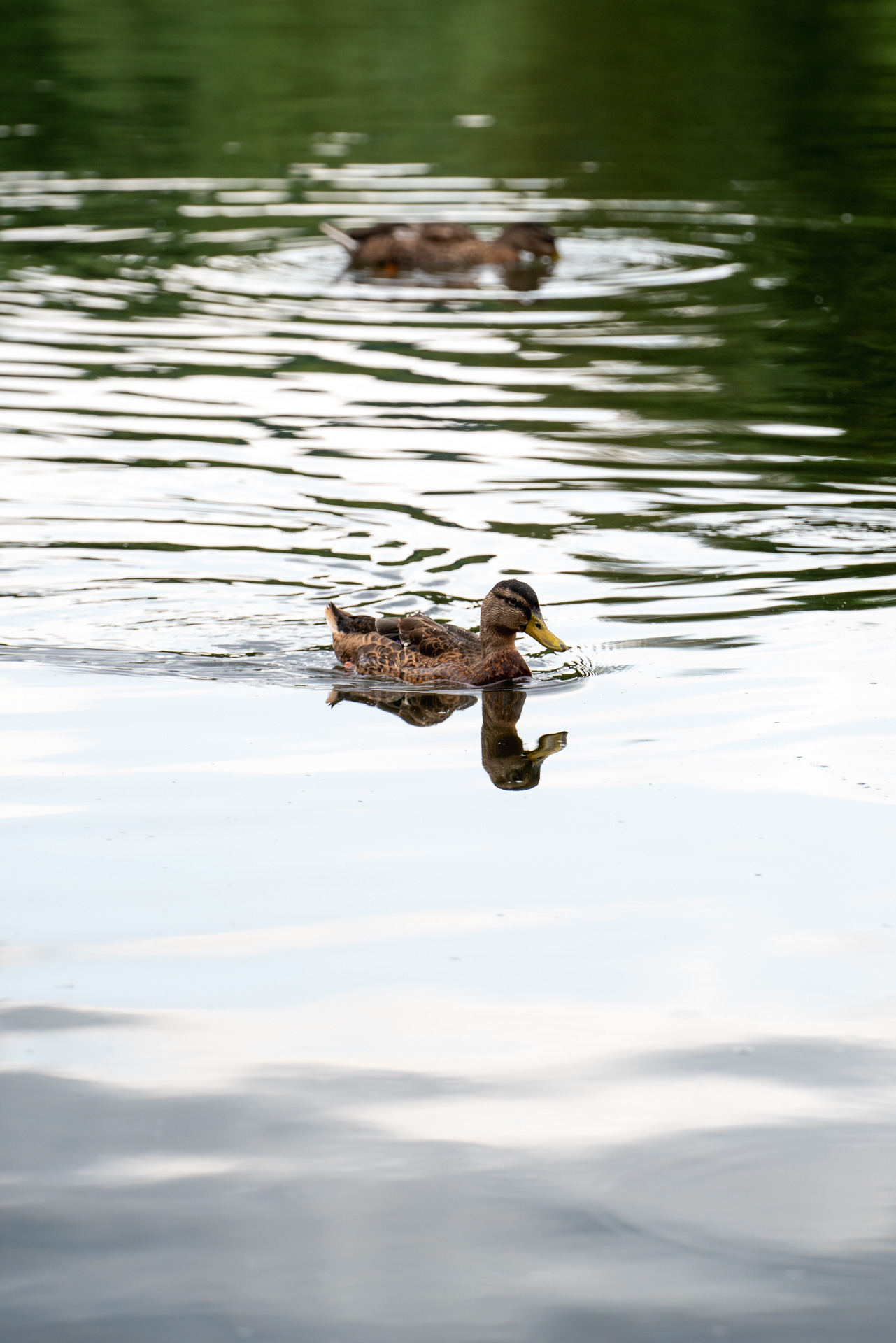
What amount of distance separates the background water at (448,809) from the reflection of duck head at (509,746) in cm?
3

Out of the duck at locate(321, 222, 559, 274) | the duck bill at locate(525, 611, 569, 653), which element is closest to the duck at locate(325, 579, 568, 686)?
the duck bill at locate(525, 611, 569, 653)

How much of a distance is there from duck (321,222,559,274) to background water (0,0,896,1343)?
303mm

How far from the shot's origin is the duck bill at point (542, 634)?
9.79 metres

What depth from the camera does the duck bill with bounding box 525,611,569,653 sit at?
9789 mm

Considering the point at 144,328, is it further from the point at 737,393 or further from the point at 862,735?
the point at 862,735

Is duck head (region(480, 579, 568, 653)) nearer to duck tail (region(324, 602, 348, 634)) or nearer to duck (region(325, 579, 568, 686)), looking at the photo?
duck (region(325, 579, 568, 686))

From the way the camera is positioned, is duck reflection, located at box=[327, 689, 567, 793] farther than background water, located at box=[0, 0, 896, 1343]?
Yes

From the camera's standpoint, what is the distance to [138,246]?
22500 millimetres

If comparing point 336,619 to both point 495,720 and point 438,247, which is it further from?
point 438,247

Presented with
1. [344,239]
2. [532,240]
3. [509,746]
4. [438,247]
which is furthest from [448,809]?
[344,239]

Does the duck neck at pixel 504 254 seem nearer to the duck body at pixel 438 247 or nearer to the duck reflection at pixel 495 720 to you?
the duck body at pixel 438 247

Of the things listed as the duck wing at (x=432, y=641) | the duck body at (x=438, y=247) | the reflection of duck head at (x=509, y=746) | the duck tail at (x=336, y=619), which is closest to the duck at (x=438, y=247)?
the duck body at (x=438, y=247)

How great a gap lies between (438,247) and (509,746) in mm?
13655

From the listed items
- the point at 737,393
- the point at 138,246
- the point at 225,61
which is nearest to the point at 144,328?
the point at 138,246
